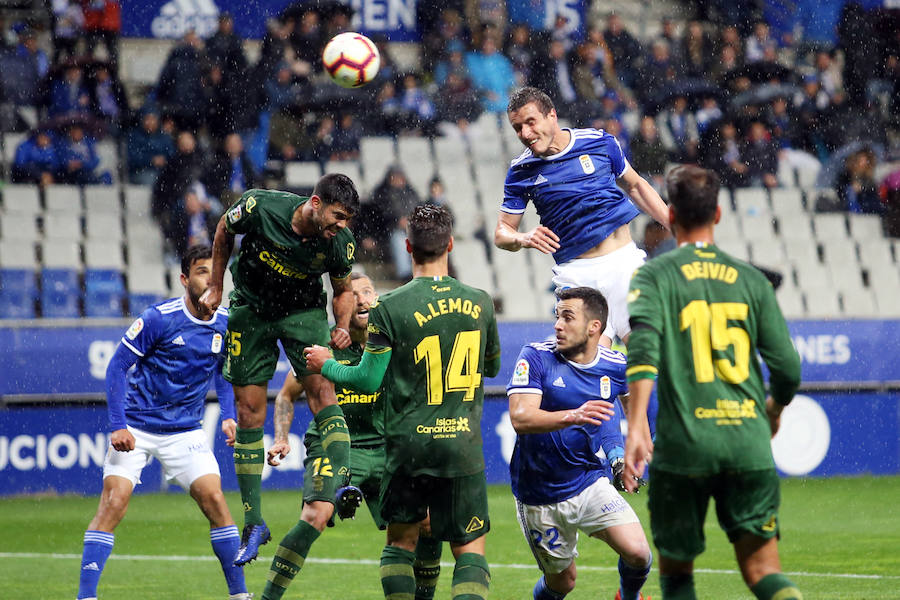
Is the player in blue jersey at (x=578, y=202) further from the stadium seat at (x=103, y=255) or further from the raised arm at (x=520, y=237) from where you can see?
the stadium seat at (x=103, y=255)

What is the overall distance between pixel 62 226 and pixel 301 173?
123 inches

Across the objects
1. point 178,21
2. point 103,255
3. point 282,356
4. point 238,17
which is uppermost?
point 238,17

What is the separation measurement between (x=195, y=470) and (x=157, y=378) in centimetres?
63

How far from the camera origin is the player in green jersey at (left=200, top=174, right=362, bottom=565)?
7289mm

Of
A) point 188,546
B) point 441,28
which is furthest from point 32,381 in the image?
point 441,28

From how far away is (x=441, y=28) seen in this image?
19.6 m

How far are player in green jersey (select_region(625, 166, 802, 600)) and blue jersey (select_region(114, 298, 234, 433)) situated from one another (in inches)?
157

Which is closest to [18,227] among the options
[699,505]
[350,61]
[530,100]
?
[350,61]

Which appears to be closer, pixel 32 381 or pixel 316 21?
pixel 32 381

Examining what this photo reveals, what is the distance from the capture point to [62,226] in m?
16.8

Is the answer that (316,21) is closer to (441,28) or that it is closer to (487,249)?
(441,28)

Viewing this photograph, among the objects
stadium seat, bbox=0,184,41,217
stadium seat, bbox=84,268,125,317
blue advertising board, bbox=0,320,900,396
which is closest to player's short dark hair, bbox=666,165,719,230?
blue advertising board, bbox=0,320,900,396

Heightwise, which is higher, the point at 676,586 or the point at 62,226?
the point at 62,226

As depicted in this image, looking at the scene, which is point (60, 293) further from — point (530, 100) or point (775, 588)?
point (775, 588)
